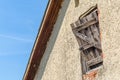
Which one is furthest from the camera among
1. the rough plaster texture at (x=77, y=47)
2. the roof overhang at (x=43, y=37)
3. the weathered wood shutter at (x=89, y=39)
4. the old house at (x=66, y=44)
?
the roof overhang at (x=43, y=37)

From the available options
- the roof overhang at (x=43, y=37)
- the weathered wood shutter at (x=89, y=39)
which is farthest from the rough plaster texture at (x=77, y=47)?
the roof overhang at (x=43, y=37)

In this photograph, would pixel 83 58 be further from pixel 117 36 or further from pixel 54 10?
pixel 54 10

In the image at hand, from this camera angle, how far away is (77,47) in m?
9.23

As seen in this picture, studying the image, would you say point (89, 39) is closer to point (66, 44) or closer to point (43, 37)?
point (66, 44)

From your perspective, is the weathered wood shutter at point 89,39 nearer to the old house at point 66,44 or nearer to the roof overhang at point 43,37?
the old house at point 66,44

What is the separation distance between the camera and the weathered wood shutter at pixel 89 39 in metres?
8.62

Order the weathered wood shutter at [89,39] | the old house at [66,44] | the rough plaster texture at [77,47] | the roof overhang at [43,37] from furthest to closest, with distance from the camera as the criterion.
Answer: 1. the roof overhang at [43,37]
2. the weathered wood shutter at [89,39]
3. the old house at [66,44]
4. the rough plaster texture at [77,47]

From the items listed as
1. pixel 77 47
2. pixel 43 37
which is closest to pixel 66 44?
pixel 77 47

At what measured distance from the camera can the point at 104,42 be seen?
814 centimetres

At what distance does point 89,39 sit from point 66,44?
1.00 meters

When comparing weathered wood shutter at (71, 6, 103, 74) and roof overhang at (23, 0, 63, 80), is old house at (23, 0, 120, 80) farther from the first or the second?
weathered wood shutter at (71, 6, 103, 74)

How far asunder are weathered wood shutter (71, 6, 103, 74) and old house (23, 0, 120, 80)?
6.4 inches

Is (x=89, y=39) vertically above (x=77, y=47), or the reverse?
(x=89, y=39)

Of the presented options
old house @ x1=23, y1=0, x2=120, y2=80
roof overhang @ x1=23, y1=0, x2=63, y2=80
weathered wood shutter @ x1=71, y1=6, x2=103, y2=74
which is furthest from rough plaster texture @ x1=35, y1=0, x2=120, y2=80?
roof overhang @ x1=23, y1=0, x2=63, y2=80
